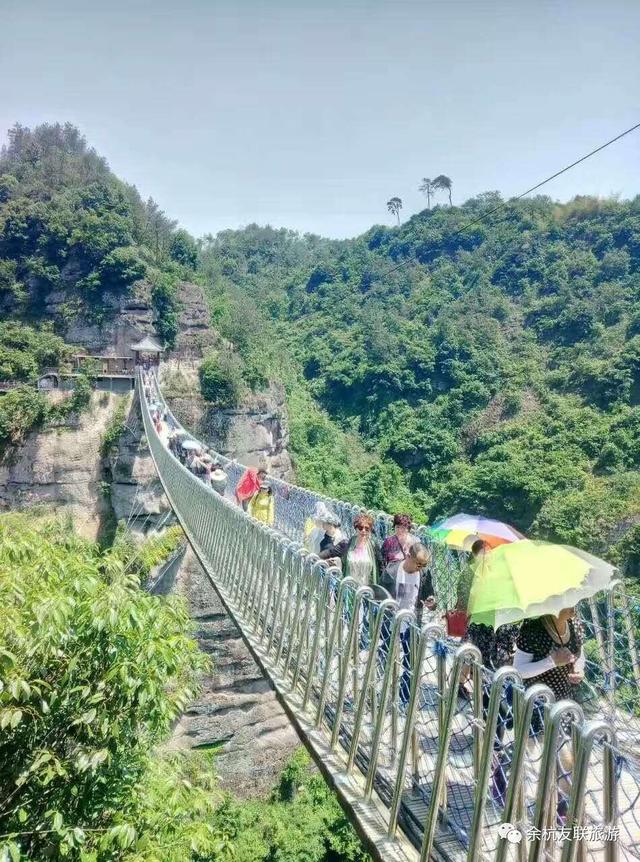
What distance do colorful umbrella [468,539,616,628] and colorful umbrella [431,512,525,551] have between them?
1.14 metres

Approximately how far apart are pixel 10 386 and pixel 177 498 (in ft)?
34.6

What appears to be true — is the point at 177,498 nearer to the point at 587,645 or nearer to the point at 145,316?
the point at 587,645

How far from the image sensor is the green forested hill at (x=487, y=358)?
20.1m

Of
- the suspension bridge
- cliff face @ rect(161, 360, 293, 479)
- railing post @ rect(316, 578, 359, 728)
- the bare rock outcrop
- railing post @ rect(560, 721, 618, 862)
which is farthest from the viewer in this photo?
cliff face @ rect(161, 360, 293, 479)

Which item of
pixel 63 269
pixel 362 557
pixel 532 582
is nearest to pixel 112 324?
pixel 63 269

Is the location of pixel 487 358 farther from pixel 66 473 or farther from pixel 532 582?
pixel 532 582

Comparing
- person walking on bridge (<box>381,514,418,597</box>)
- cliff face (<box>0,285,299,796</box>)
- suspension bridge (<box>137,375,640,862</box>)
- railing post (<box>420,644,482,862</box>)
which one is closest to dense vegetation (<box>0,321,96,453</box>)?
cliff face (<box>0,285,299,796</box>)

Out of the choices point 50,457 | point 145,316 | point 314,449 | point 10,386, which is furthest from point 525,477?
point 10,386

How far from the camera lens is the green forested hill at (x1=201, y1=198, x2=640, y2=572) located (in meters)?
20.1

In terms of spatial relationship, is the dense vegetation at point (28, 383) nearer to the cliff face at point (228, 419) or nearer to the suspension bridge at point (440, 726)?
the cliff face at point (228, 419)

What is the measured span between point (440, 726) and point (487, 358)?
86.5 ft

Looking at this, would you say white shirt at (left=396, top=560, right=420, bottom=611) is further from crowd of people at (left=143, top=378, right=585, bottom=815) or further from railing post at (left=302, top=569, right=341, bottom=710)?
railing post at (left=302, top=569, right=341, bottom=710)

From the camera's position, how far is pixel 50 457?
15.8m

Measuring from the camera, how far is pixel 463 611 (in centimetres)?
274
